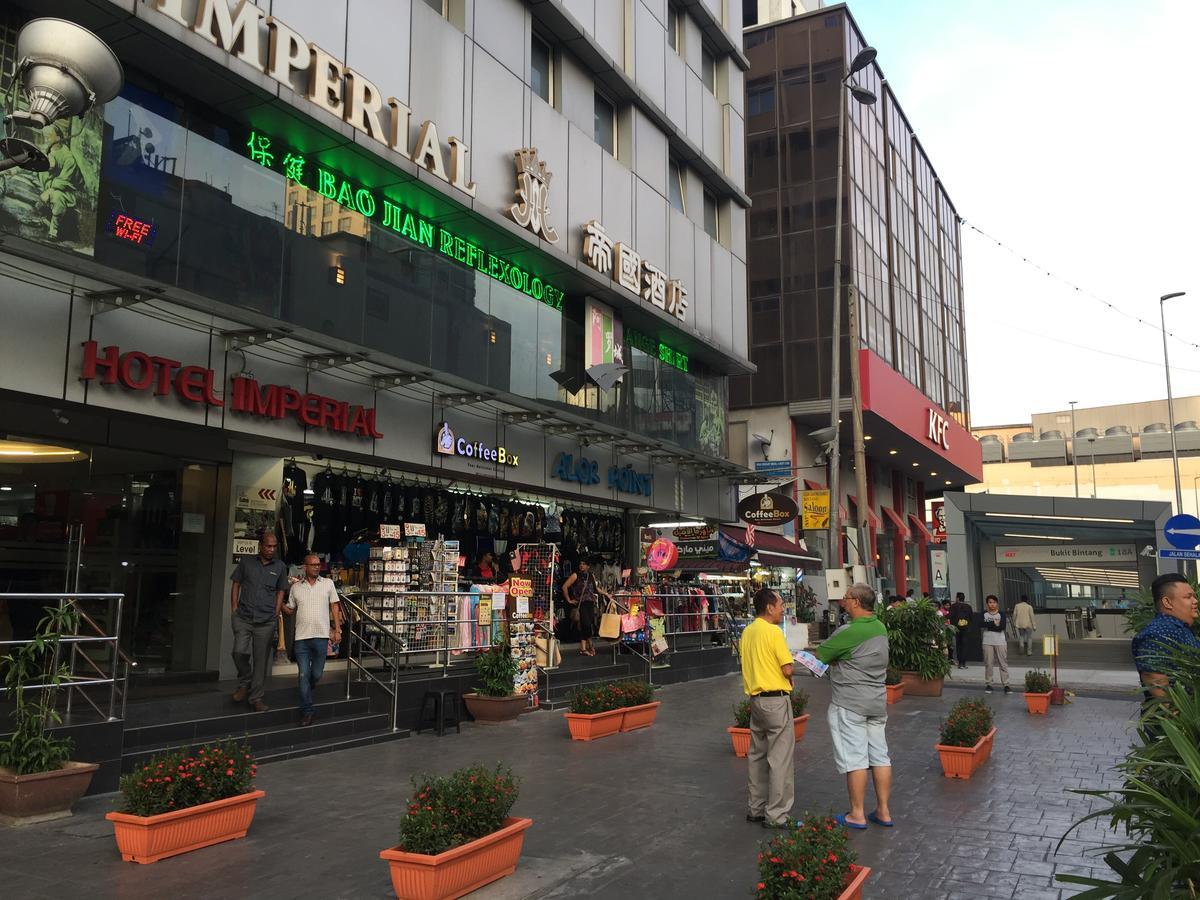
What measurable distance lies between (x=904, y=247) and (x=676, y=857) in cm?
4506

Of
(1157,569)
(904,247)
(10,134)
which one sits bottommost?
(1157,569)

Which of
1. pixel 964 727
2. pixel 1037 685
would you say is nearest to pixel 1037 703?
pixel 1037 685

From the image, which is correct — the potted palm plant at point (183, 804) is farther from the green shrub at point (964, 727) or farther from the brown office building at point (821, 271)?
the brown office building at point (821, 271)

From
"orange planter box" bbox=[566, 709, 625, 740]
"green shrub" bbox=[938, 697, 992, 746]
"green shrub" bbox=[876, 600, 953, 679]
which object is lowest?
"orange planter box" bbox=[566, 709, 625, 740]

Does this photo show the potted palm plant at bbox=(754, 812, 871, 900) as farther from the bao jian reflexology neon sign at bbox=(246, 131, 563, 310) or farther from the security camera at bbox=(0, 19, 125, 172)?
the bao jian reflexology neon sign at bbox=(246, 131, 563, 310)

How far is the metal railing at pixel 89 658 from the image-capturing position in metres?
7.99

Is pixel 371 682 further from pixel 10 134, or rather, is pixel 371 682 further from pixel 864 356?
pixel 864 356

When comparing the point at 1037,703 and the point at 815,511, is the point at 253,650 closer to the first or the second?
the point at 1037,703

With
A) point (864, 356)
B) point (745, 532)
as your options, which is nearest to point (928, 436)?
point (864, 356)

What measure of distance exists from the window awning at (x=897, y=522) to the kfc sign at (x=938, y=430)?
13.1ft

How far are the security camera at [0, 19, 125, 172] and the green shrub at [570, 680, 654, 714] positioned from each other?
8.96 metres

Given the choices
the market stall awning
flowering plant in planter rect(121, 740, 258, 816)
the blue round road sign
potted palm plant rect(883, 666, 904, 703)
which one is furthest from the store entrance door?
the blue round road sign

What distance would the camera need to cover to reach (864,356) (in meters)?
35.4

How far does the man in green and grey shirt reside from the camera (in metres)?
7.61
